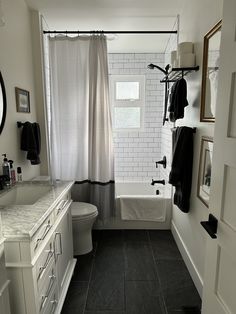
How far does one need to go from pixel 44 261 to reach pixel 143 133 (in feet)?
9.86

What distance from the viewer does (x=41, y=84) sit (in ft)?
8.41

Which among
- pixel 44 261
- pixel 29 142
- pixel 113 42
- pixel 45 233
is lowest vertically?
pixel 44 261

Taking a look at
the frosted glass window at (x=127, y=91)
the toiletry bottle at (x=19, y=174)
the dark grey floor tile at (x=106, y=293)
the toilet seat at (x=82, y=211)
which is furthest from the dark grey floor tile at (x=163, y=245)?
the frosted glass window at (x=127, y=91)

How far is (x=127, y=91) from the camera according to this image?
12.9 ft

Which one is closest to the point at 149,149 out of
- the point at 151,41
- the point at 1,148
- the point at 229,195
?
the point at 151,41

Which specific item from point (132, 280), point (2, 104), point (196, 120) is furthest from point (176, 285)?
point (2, 104)

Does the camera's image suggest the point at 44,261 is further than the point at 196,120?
No

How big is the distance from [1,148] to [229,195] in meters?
1.70

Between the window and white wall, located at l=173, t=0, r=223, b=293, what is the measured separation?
1562 mm

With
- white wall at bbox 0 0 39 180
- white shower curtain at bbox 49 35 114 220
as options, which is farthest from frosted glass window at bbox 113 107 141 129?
white wall at bbox 0 0 39 180

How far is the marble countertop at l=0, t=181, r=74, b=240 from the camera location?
3.66 ft

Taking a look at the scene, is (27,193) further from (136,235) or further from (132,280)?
(136,235)

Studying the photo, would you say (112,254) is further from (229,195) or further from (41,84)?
(41,84)

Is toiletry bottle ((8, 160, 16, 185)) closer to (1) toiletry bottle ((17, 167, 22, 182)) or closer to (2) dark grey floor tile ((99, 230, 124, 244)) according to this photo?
(1) toiletry bottle ((17, 167, 22, 182))
